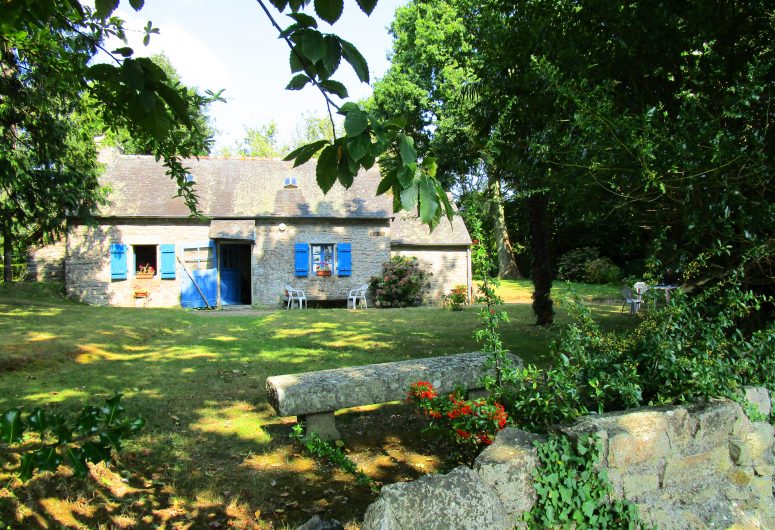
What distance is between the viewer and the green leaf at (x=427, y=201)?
1764mm

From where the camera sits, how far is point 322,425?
491cm

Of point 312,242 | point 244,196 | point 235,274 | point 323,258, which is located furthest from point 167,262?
point 323,258

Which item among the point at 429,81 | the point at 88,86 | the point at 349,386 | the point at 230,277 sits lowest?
the point at 349,386

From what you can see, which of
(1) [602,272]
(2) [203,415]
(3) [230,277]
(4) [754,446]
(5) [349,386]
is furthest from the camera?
(1) [602,272]

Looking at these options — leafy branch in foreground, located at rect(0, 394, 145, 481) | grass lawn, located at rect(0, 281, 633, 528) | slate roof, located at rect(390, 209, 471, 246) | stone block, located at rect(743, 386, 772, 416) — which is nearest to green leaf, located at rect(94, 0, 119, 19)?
leafy branch in foreground, located at rect(0, 394, 145, 481)

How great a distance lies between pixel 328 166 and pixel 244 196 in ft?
65.0

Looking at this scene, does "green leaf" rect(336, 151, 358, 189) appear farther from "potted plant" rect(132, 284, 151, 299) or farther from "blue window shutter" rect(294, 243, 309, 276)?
"potted plant" rect(132, 284, 151, 299)

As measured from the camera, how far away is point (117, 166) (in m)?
21.2

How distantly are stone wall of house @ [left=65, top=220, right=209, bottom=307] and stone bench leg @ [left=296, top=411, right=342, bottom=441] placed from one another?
15.9 meters

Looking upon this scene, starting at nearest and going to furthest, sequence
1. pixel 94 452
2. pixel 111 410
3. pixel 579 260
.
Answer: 1. pixel 94 452
2. pixel 111 410
3. pixel 579 260

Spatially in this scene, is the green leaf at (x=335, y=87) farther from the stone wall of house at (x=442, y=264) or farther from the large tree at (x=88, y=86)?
the stone wall of house at (x=442, y=264)

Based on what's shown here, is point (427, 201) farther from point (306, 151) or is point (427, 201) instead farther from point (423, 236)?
point (423, 236)

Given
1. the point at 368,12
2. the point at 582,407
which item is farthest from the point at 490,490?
the point at 368,12

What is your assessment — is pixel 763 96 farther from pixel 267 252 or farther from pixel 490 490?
pixel 267 252
